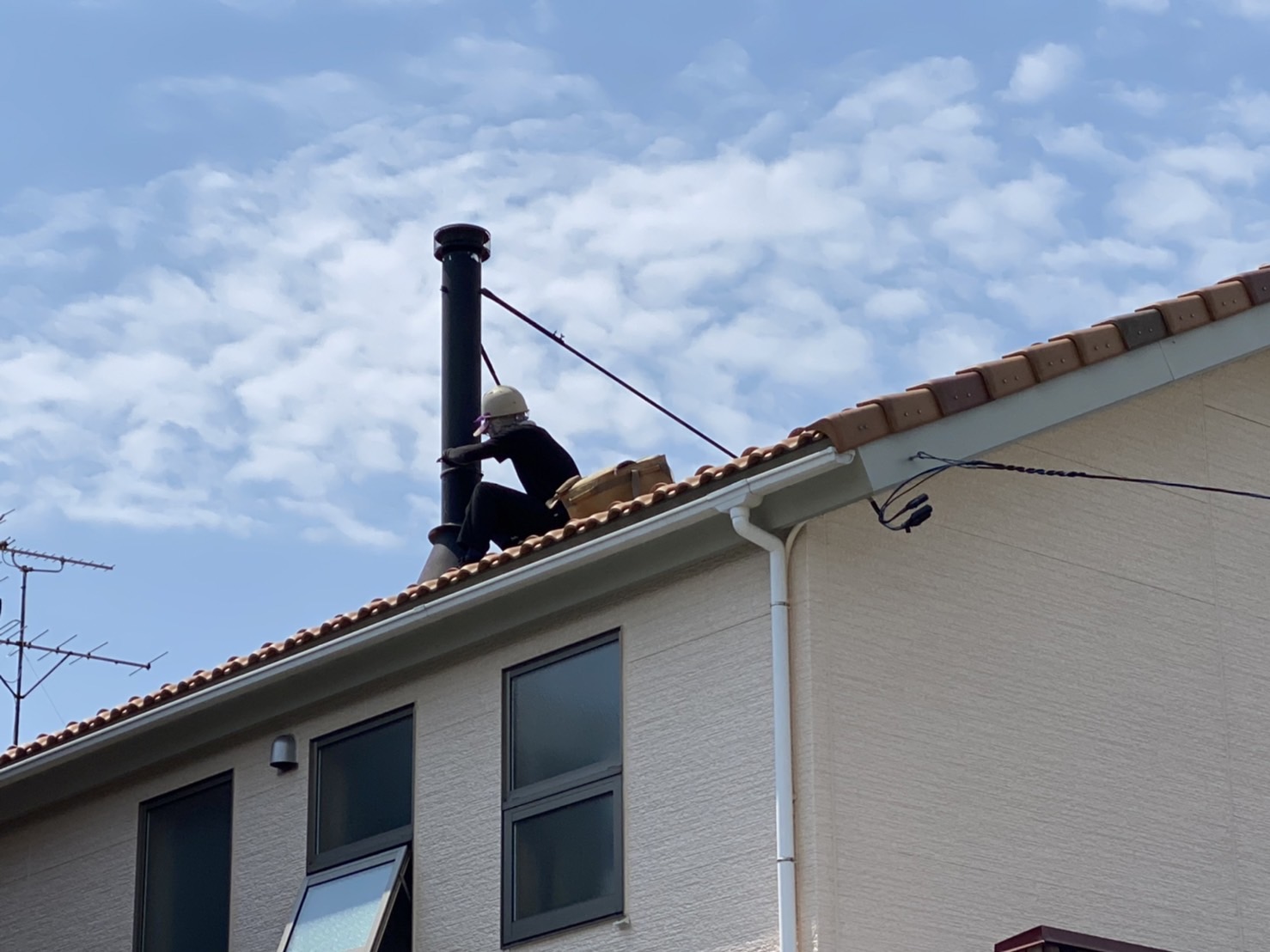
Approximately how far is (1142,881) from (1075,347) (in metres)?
2.88

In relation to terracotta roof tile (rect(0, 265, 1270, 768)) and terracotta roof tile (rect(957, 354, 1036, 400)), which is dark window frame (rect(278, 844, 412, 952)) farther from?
terracotta roof tile (rect(957, 354, 1036, 400))

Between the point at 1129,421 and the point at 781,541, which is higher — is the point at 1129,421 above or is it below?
above

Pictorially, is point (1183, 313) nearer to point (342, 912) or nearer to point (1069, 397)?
point (1069, 397)

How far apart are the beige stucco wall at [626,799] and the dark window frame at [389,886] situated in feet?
0.30

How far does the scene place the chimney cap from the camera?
2028 cm

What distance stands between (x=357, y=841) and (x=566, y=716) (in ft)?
6.06

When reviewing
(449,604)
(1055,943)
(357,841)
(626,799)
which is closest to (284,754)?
(357,841)

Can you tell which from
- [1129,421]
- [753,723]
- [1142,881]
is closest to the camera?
[753,723]

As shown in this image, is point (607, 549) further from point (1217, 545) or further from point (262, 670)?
point (1217, 545)

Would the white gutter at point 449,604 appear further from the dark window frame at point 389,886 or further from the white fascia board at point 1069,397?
the dark window frame at point 389,886

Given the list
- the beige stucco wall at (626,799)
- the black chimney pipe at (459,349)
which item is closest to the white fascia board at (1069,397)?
the beige stucco wall at (626,799)

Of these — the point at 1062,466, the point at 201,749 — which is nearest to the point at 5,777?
the point at 201,749

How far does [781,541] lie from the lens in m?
11.2

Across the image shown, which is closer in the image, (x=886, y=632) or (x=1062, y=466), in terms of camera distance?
(x=886, y=632)
